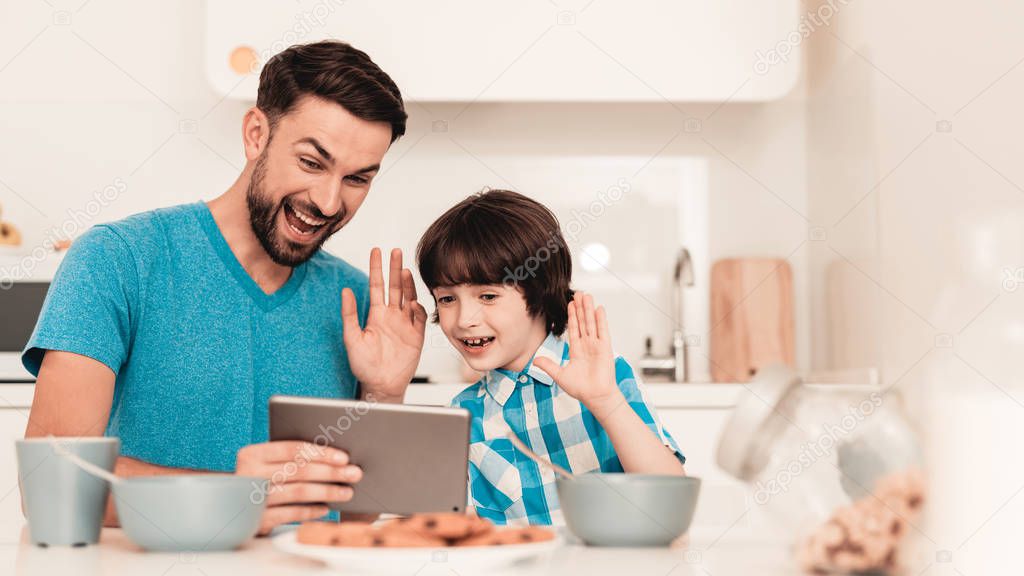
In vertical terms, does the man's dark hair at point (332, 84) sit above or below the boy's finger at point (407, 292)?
above

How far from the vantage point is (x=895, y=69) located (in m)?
2.11

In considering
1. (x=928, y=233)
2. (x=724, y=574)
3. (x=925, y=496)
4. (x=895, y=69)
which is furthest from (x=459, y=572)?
(x=895, y=69)

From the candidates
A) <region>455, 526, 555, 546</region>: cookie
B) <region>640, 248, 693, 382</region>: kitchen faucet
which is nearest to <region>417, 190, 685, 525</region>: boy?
<region>455, 526, 555, 546</region>: cookie

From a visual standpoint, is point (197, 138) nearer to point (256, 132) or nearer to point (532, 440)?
point (256, 132)

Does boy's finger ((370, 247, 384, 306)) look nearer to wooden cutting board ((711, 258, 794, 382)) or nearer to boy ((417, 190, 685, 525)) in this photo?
boy ((417, 190, 685, 525))

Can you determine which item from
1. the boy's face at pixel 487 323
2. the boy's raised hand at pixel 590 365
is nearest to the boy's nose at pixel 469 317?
the boy's face at pixel 487 323

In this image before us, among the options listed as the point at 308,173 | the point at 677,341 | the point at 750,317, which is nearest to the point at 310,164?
the point at 308,173

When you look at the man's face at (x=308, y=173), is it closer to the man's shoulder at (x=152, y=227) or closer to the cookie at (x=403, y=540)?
the man's shoulder at (x=152, y=227)

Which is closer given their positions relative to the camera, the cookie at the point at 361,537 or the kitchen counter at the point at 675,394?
the cookie at the point at 361,537

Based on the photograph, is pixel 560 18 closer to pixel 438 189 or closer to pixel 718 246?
pixel 438 189

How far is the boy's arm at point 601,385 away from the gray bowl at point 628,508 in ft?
1.05

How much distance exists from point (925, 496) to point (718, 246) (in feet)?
7.74

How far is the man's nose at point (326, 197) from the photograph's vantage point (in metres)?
1.58

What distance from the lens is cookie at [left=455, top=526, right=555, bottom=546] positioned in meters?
0.80
